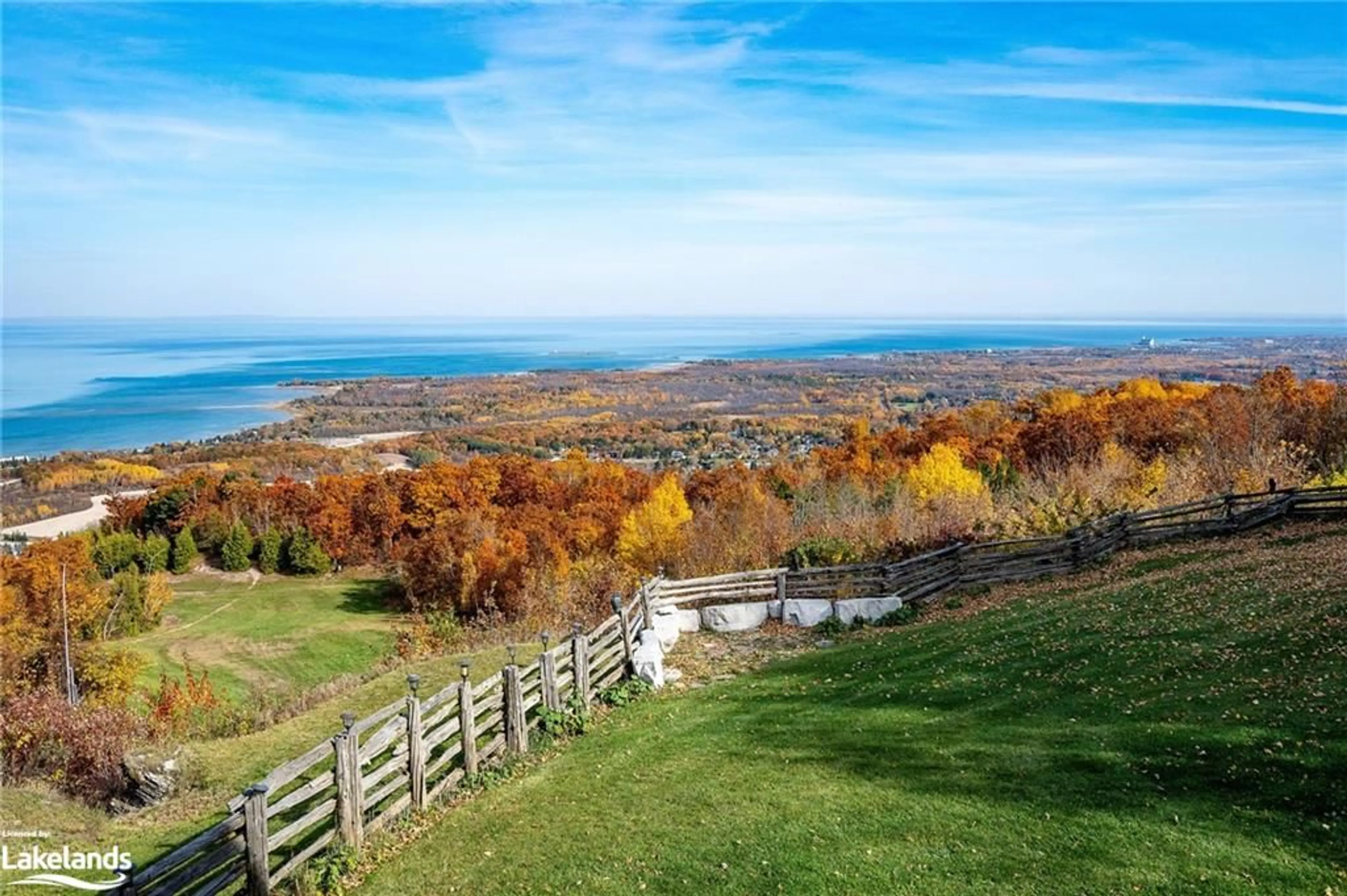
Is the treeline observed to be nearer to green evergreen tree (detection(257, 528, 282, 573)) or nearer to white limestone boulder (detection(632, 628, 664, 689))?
green evergreen tree (detection(257, 528, 282, 573))

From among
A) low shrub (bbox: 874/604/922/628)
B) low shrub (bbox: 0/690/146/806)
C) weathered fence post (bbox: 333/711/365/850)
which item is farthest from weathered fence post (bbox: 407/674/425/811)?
low shrub (bbox: 874/604/922/628)

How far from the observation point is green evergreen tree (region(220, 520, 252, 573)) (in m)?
60.4

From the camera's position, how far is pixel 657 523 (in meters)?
43.2

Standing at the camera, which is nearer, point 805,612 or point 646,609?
point 646,609

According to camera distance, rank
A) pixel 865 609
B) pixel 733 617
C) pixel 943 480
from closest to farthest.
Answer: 1. pixel 733 617
2. pixel 865 609
3. pixel 943 480

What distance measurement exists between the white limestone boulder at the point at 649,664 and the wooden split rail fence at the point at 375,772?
1.45ft

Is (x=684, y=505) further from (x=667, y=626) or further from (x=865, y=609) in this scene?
(x=667, y=626)

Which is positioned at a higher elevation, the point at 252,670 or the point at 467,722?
the point at 467,722

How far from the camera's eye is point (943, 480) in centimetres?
4094

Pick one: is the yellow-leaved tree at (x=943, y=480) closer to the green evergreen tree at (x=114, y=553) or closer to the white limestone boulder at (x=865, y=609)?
the white limestone boulder at (x=865, y=609)

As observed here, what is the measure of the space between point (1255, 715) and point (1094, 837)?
346 cm

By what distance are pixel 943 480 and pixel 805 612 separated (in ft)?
75.8

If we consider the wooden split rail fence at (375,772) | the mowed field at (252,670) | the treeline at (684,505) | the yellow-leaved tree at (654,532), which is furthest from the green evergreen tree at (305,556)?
the wooden split rail fence at (375,772)

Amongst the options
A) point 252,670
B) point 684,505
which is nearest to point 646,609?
point 684,505
